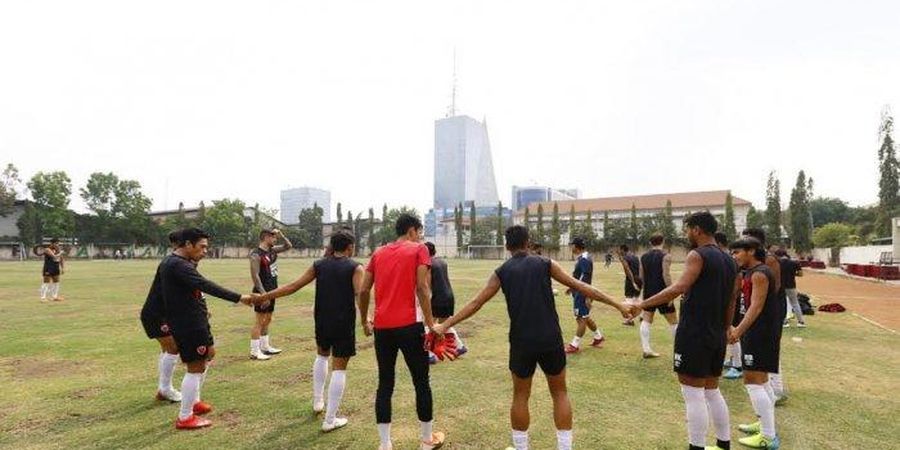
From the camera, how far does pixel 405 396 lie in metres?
7.18

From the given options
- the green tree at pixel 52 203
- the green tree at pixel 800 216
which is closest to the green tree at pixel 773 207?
the green tree at pixel 800 216

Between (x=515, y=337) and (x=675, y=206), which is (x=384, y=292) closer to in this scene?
(x=515, y=337)

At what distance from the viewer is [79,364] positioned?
9164 mm

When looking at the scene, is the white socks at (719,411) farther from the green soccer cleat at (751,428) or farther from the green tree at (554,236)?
the green tree at (554,236)

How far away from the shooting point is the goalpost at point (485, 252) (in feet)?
370

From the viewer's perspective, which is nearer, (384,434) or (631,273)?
(384,434)

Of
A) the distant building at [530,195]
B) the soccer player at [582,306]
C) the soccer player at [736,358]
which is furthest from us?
the distant building at [530,195]

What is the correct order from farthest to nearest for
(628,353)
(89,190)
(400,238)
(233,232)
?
(233,232) → (89,190) → (628,353) → (400,238)

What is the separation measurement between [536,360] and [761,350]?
2.82 meters

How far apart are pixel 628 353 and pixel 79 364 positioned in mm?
10518

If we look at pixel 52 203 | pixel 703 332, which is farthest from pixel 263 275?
pixel 52 203

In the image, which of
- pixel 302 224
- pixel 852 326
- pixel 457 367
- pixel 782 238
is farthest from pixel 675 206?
pixel 457 367

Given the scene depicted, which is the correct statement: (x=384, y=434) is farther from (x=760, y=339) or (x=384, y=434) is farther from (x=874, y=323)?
(x=874, y=323)

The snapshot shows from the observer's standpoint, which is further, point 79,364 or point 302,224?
point 302,224
